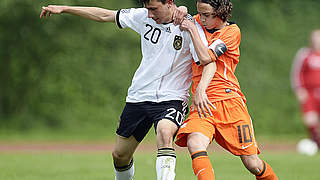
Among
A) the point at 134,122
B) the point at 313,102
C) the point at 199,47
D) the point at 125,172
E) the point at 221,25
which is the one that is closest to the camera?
the point at 199,47

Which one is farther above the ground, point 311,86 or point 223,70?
point 223,70

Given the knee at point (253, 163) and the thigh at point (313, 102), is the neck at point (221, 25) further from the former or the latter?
the thigh at point (313, 102)

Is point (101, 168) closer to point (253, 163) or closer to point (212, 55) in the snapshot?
point (253, 163)

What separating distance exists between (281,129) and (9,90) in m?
9.24

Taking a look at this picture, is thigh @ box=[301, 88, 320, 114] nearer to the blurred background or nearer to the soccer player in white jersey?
the blurred background

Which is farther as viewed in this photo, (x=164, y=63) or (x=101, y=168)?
(x=101, y=168)

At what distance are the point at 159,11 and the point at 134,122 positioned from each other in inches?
45.0

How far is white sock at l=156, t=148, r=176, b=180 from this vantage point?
5.62 m

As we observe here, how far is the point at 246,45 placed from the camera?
23.6 m

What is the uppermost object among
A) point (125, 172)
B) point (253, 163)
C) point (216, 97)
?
point (216, 97)

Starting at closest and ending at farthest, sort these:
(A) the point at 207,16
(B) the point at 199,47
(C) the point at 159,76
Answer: (B) the point at 199,47 → (A) the point at 207,16 → (C) the point at 159,76

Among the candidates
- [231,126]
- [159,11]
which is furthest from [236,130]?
[159,11]

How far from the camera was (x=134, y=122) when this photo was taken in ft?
20.4

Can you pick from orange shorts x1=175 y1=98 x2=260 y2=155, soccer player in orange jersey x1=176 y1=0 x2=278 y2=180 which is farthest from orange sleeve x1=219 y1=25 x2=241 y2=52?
orange shorts x1=175 y1=98 x2=260 y2=155
